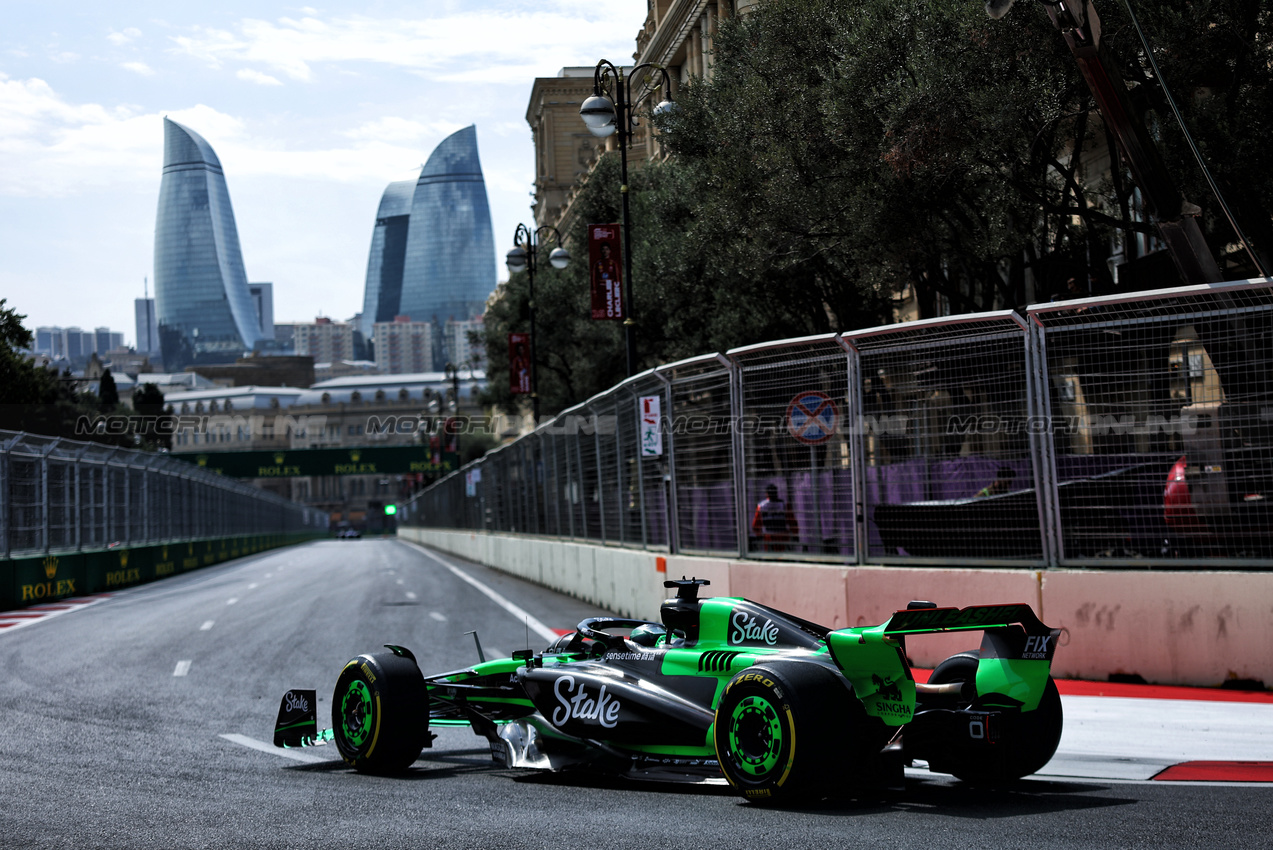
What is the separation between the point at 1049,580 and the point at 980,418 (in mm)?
1288

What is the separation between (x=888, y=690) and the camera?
5266 mm

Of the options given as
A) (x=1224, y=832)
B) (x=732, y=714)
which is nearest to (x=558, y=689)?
(x=732, y=714)

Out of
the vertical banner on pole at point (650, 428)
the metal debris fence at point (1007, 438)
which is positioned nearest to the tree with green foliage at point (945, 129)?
the vertical banner on pole at point (650, 428)

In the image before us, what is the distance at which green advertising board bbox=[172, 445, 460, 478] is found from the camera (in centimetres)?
8981

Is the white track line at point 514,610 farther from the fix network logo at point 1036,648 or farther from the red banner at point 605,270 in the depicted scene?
the red banner at point 605,270

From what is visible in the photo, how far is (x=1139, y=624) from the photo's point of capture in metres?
8.59

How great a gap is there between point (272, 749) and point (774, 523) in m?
5.36

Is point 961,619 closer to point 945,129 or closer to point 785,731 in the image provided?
point 785,731

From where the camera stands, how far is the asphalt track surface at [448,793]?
187 inches

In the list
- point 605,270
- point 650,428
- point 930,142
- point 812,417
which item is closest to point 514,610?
point 650,428

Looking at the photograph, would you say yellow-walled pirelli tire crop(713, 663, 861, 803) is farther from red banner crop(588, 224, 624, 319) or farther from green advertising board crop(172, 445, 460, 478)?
green advertising board crop(172, 445, 460, 478)

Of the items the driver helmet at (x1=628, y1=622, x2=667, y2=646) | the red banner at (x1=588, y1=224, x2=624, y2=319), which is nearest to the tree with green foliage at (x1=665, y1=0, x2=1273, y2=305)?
the red banner at (x1=588, y1=224, x2=624, y2=319)

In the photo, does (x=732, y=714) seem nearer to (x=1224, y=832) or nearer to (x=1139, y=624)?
(x=1224, y=832)

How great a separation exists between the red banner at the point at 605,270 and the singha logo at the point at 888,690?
1792cm
